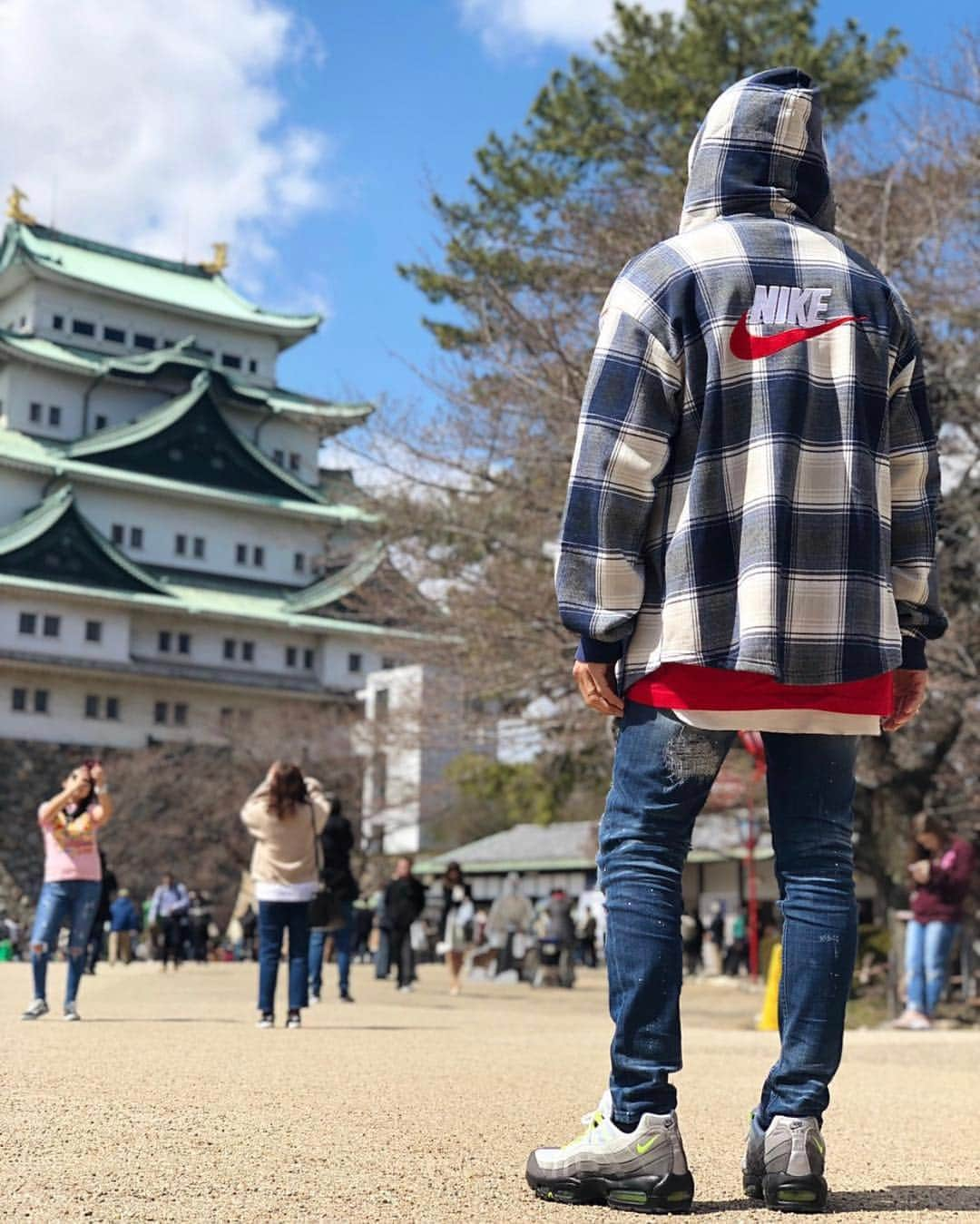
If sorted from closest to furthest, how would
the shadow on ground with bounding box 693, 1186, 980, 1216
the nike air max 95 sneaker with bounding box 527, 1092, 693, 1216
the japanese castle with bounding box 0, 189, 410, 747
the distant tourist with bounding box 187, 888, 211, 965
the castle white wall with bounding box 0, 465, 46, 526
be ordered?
the nike air max 95 sneaker with bounding box 527, 1092, 693, 1216 < the shadow on ground with bounding box 693, 1186, 980, 1216 < the distant tourist with bounding box 187, 888, 211, 965 < the japanese castle with bounding box 0, 189, 410, 747 < the castle white wall with bounding box 0, 465, 46, 526

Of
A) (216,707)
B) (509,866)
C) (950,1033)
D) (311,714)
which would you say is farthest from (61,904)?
(216,707)

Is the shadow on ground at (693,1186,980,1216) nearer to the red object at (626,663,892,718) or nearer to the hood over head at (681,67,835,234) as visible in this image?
the red object at (626,663,892,718)

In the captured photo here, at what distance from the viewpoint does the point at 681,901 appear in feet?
10.2

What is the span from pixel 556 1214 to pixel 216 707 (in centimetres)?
4569

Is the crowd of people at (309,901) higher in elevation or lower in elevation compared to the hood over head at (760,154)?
lower

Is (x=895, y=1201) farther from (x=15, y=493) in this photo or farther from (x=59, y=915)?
(x=15, y=493)

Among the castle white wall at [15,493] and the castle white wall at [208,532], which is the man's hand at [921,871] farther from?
the castle white wall at [15,493]

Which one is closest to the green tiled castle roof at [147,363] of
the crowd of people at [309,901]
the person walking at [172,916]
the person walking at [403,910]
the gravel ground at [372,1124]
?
the person walking at [172,916]

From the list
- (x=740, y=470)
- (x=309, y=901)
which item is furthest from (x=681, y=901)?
(x=309, y=901)

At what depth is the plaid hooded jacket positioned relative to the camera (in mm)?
3041

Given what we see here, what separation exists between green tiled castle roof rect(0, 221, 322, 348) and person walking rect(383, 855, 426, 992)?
36.8m

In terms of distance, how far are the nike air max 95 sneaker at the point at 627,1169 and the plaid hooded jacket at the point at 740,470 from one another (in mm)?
844

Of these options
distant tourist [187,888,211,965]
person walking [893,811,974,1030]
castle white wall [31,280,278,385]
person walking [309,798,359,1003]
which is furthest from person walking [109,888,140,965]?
castle white wall [31,280,278,385]

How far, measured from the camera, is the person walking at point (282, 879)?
30.3 ft
